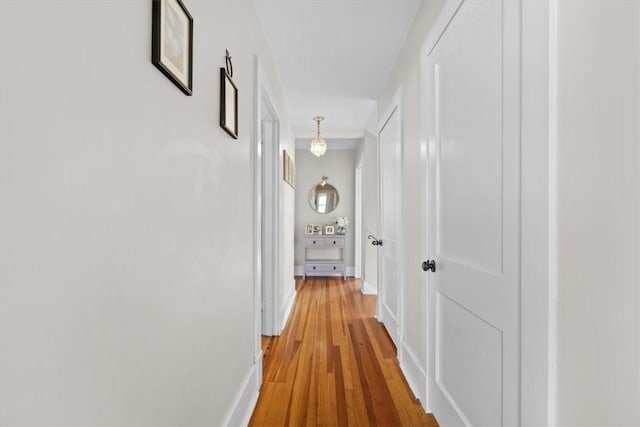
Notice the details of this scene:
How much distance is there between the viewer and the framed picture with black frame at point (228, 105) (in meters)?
1.38

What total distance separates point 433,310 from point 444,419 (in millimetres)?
505

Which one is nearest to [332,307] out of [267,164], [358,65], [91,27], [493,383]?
[267,164]

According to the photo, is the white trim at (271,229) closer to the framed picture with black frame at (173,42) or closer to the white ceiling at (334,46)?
the white ceiling at (334,46)

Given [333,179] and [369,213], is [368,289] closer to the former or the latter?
[369,213]

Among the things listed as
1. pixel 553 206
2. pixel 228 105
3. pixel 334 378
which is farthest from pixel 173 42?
pixel 334 378

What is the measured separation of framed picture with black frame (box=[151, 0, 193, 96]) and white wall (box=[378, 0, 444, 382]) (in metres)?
1.38

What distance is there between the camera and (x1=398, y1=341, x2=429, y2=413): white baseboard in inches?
74.6

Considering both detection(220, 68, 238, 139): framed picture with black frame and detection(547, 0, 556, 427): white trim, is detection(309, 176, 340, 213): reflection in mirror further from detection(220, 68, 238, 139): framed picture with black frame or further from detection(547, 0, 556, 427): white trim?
detection(547, 0, 556, 427): white trim

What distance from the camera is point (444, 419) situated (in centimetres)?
164

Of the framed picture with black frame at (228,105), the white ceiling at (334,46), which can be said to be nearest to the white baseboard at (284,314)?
the framed picture with black frame at (228,105)

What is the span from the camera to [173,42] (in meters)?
0.92

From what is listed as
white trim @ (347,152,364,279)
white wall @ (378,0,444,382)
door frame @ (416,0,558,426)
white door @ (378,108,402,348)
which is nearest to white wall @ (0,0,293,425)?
door frame @ (416,0,558,426)

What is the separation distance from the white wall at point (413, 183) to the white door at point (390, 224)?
7.0 inches

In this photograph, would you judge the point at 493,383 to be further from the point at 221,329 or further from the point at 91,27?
the point at 91,27
